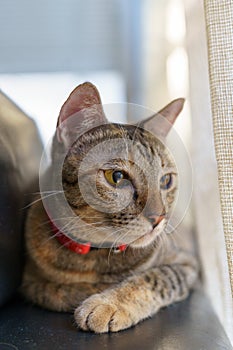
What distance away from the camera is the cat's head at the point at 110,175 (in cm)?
77

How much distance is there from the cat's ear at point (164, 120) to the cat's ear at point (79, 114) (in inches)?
4.1

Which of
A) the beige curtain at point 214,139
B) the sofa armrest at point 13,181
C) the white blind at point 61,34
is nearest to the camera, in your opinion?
the beige curtain at point 214,139

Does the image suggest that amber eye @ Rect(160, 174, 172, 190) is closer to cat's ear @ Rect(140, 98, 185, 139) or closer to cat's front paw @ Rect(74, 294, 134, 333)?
cat's ear @ Rect(140, 98, 185, 139)

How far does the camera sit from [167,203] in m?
0.84

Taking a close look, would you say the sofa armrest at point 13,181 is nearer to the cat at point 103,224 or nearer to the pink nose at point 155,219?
the cat at point 103,224

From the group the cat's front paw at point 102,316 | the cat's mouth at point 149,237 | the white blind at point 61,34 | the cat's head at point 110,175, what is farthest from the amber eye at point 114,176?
the white blind at point 61,34

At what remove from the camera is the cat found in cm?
77

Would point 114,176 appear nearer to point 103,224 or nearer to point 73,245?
point 103,224

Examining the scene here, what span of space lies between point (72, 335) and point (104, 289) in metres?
0.15

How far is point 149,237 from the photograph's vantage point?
0.82 m

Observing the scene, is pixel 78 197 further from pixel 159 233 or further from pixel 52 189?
pixel 159 233

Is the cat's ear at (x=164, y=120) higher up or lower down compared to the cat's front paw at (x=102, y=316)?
higher up

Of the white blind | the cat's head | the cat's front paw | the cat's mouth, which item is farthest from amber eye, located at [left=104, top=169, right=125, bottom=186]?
the white blind

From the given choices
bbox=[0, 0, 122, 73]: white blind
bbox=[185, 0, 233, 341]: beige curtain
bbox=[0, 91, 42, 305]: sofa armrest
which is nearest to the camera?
bbox=[185, 0, 233, 341]: beige curtain
